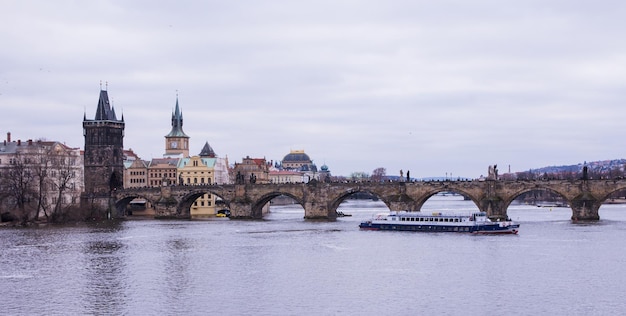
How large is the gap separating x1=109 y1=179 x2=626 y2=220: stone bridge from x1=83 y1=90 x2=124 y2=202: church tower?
3664mm

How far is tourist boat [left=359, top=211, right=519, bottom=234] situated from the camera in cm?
9031

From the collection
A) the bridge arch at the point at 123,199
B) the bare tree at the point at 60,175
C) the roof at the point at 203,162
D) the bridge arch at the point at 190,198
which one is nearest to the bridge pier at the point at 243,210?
the bridge arch at the point at 190,198

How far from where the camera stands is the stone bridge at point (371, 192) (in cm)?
10297

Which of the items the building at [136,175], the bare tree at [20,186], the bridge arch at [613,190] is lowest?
the bridge arch at [613,190]

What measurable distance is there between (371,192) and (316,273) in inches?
2237

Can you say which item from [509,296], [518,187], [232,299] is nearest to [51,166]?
[518,187]

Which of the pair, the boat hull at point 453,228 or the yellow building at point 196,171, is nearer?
the boat hull at point 453,228

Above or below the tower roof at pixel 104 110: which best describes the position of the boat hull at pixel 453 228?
below

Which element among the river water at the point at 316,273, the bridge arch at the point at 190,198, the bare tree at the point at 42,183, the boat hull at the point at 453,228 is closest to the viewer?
the river water at the point at 316,273

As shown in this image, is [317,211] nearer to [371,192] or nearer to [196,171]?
[371,192]

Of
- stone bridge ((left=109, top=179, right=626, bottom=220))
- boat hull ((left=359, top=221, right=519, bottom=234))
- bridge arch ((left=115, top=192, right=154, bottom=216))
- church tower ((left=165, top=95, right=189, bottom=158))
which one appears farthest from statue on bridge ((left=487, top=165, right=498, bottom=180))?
church tower ((left=165, top=95, right=189, bottom=158))

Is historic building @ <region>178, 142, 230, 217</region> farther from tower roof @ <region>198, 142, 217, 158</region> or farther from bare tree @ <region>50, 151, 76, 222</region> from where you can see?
bare tree @ <region>50, 151, 76, 222</region>

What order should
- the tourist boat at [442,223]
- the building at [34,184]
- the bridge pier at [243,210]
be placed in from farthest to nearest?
the bridge pier at [243,210], the building at [34,184], the tourist boat at [442,223]

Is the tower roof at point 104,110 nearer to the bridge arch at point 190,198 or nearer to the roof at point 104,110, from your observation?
the roof at point 104,110
